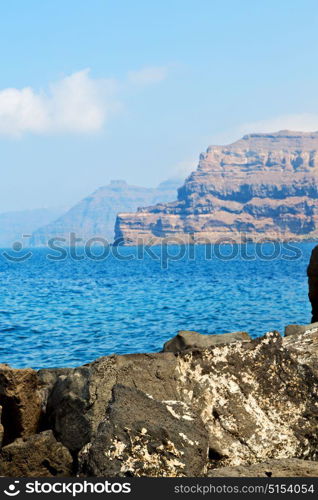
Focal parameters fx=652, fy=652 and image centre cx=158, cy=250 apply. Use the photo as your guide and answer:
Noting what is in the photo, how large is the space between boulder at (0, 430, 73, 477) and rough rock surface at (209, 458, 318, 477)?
209cm

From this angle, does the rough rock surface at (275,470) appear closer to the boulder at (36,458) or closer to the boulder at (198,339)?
the boulder at (36,458)

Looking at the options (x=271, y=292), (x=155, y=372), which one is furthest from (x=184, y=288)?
(x=155, y=372)

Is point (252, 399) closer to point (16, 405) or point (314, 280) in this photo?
point (16, 405)

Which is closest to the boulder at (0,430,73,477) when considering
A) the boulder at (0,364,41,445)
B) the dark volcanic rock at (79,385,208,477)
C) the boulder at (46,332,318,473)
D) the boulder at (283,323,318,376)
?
the boulder at (46,332,318,473)

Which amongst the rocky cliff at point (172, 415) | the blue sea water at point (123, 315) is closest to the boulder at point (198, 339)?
the rocky cliff at point (172, 415)

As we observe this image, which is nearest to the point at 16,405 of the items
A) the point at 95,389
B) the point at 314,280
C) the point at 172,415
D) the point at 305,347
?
the point at 95,389

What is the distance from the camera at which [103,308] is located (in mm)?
45938

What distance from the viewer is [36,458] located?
886 centimetres

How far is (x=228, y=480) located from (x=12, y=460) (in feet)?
9.72

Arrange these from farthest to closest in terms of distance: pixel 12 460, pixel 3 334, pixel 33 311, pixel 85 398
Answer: pixel 33 311 → pixel 3 334 → pixel 85 398 → pixel 12 460

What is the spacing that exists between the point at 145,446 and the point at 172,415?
745 mm

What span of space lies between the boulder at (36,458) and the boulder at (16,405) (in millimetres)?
1079

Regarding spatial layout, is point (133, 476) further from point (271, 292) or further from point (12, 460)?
point (271, 292)
